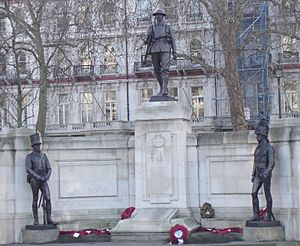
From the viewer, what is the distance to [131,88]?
2317 inches

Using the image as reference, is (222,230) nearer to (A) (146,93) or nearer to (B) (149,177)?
(B) (149,177)

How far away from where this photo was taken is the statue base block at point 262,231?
16.2 m

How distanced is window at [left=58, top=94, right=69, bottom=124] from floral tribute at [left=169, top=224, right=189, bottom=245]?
4276cm

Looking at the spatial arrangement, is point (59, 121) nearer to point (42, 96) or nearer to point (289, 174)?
point (42, 96)

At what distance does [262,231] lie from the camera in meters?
16.3

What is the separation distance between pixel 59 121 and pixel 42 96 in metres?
25.3

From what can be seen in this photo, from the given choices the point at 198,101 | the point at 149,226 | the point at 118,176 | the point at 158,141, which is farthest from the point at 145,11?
the point at 198,101

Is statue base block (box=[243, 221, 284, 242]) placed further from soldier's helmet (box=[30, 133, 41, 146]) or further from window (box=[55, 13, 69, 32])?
window (box=[55, 13, 69, 32])

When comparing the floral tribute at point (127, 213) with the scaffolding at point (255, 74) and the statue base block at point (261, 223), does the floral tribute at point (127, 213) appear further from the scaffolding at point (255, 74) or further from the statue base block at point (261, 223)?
the scaffolding at point (255, 74)

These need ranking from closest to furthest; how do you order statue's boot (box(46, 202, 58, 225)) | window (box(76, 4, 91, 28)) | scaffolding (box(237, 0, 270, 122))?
statue's boot (box(46, 202, 58, 225)), window (box(76, 4, 91, 28)), scaffolding (box(237, 0, 270, 122))

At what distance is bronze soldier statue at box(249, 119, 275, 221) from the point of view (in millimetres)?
16328

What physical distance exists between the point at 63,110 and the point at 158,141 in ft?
138

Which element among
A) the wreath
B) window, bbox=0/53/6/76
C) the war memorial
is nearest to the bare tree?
window, bbox=0/53/6/76

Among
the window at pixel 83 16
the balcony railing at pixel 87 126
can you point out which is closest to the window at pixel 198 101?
the balcony railing at pixel 87 126
